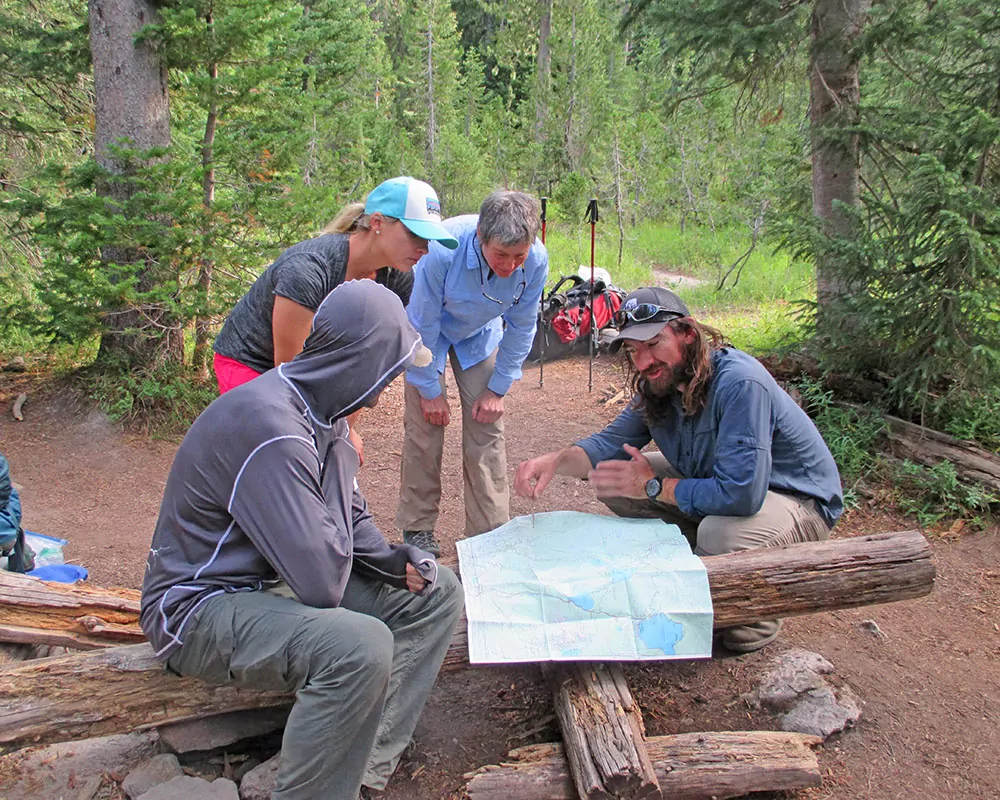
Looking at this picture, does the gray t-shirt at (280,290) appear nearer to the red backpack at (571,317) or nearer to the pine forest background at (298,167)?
the pine forest background at (298,167)

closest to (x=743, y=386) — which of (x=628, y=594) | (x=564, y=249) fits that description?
(x=628, y=594)

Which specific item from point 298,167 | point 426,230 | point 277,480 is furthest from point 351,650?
point 298,167

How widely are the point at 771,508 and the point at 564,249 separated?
456 inches

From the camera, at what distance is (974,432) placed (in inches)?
200

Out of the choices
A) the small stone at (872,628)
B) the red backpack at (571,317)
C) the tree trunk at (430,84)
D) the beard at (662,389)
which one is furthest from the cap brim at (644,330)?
the tree trunk at (430,84)

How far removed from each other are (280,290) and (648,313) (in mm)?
1428

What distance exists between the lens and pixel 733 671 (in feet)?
10.2

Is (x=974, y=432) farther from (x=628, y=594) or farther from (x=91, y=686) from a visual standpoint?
(x=91, y=686)

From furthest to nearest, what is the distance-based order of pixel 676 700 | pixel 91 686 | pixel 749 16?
pixel 749 16 → pixel 676 700 → pixel 91 686

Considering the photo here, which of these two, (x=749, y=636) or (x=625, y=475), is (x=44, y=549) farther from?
(x=749, y=636)

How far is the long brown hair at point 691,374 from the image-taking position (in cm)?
310

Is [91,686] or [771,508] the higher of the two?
[771,508]

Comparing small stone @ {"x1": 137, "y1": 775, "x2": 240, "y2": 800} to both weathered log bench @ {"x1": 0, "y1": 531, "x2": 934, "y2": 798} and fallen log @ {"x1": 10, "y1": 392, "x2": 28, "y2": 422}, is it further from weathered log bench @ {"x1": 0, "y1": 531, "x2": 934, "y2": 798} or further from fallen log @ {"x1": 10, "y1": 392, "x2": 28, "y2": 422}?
fallen log @ {"x1": 10, "y1": 392, "x2": 28, "y2": 422}

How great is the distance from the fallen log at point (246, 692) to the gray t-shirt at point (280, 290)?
124 centimetres
